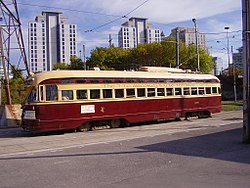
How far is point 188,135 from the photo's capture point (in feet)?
52.4

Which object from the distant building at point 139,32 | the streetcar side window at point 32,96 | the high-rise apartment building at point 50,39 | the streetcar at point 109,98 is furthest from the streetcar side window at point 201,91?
the high-rise apartment building at point 50,39

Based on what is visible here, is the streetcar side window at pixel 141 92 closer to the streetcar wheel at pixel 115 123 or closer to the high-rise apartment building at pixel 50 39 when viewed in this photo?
the streetcar wheel at pixel 115 123

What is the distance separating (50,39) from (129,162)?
54.5 meters

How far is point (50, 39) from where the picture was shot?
6206 centimetres

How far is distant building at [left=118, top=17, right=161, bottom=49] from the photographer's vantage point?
58219mm

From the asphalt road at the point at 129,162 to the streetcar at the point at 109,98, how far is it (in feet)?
9.40

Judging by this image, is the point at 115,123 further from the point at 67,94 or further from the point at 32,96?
the point at 32,96

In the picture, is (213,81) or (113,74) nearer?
(113,74)

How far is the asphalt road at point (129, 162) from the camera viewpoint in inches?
312

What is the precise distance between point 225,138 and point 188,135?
1758 mm

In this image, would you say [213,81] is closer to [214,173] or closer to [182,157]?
[182,157]

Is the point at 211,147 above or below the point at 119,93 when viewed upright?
below

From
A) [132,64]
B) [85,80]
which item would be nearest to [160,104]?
[85,80]

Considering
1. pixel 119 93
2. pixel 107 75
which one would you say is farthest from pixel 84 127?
pixel 107 75
